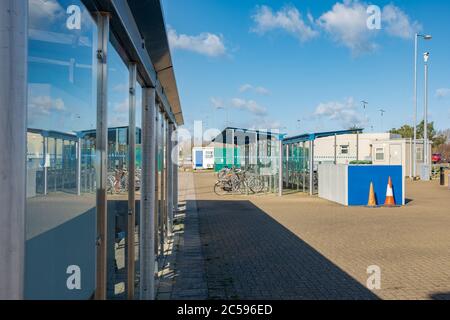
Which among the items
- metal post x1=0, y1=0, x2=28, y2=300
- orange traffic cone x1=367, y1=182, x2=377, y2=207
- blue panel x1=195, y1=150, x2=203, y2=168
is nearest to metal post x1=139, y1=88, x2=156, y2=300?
metal post x1=0, y1=0, x2=28, y2=300

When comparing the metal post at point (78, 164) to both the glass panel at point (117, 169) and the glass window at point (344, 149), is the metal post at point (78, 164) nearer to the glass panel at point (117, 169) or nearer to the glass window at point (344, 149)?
the glass panel at point (117, 169)

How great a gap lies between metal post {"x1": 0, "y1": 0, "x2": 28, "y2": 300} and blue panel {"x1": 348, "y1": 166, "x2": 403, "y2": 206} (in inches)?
572

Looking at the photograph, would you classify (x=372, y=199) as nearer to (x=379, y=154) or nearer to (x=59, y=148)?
(x=59, y=148)

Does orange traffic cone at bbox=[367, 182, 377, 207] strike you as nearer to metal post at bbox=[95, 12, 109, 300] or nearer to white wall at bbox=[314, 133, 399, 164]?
metal post at bbox=[95, 12, 109, 300]

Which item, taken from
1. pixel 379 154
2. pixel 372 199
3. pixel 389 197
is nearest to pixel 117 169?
pixel 372 199

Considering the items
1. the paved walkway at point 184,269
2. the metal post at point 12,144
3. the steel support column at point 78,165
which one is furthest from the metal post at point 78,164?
the paved walkway at point 184,269

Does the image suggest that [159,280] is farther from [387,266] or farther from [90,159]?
[90,159]

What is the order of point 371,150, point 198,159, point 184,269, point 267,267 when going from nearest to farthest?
1. point 184,269
2. point 267,267
3. point 371,150
4. point 198,159

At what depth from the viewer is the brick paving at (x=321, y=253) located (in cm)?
545

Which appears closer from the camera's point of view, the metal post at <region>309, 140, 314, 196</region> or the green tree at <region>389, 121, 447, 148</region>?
the metal post at <region>309, 140, 314, 196</region>

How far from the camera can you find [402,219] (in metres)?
11.8

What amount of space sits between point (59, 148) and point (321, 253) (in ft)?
21.1

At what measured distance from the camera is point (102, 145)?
93.3 inches

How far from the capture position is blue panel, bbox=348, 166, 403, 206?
49.3 feet
